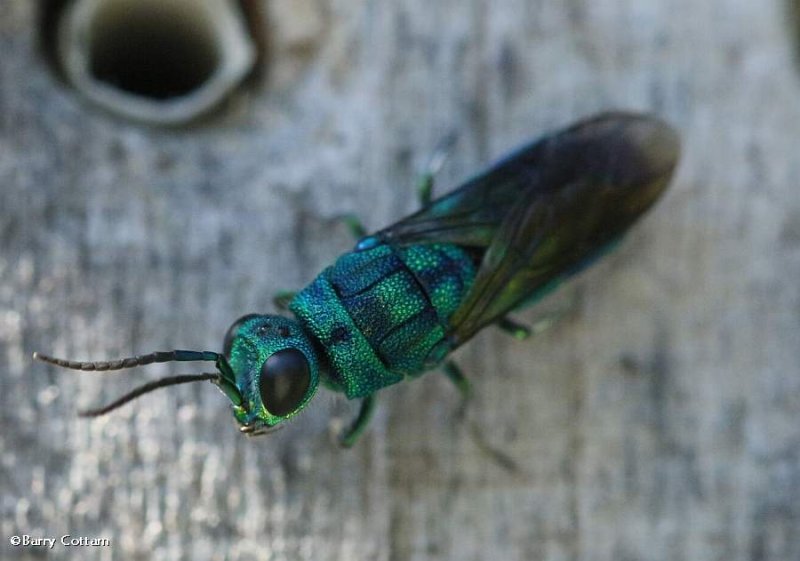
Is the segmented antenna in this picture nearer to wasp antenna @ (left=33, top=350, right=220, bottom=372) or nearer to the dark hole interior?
wasp antenna @ (left=33, top=350, right=220, bottom=372)

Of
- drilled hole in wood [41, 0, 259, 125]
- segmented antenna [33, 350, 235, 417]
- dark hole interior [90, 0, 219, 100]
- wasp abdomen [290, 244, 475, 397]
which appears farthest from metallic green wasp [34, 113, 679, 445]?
dark hole interior [90, 0, 219, 100]

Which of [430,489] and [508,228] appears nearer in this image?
[430,489]

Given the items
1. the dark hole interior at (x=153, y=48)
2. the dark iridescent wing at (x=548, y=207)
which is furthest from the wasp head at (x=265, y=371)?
the dark hole interior at (x=153, y=48)

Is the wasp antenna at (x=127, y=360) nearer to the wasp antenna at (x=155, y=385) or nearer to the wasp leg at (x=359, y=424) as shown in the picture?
the wasp antenna at (x=155, y=385)

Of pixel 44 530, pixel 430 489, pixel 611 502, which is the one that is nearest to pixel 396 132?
pixel 430 489

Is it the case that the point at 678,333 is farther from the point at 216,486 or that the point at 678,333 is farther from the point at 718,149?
the point at 216,486

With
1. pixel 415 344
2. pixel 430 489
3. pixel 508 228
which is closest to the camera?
pixel 430 489

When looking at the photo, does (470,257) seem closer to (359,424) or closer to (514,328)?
(514,328)
